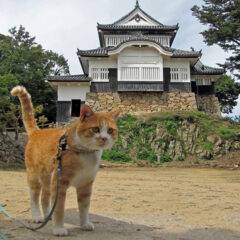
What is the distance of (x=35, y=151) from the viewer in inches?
190

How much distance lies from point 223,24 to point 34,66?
20927mm

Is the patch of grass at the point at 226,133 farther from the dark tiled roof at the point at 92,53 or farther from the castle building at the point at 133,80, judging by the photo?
the dark tiled roof at the point at 92,53

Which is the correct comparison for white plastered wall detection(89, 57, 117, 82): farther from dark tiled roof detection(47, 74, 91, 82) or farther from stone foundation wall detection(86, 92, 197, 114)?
stone foundation wall detection(86, 92, 197, 114)

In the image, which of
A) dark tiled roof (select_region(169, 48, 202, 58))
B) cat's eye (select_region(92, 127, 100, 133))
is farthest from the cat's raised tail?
dark tiled roof (select_region(169, 48, 202, 58))

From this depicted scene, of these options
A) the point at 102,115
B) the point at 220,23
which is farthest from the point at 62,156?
the point at 220,23

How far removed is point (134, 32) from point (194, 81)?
248 inches

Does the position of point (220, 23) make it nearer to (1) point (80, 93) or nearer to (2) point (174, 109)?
(2) point (174, 109)

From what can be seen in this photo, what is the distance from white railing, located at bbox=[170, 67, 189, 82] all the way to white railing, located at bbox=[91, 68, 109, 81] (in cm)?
502

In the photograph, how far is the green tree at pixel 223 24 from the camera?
26434mm

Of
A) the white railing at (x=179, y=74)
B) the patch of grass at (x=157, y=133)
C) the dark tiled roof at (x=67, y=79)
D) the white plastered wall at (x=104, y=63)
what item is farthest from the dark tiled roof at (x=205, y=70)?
the dark tiled roof at (x=67, y=79)

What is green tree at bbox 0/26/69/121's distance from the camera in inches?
1549

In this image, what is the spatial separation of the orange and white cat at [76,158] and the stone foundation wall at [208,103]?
30.2 m

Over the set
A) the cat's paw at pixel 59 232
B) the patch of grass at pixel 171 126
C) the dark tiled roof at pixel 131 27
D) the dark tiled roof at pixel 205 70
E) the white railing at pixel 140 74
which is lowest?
the cat's paw at pixel 59 232

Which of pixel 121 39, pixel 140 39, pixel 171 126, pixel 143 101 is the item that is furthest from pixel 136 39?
pixel 171 126
